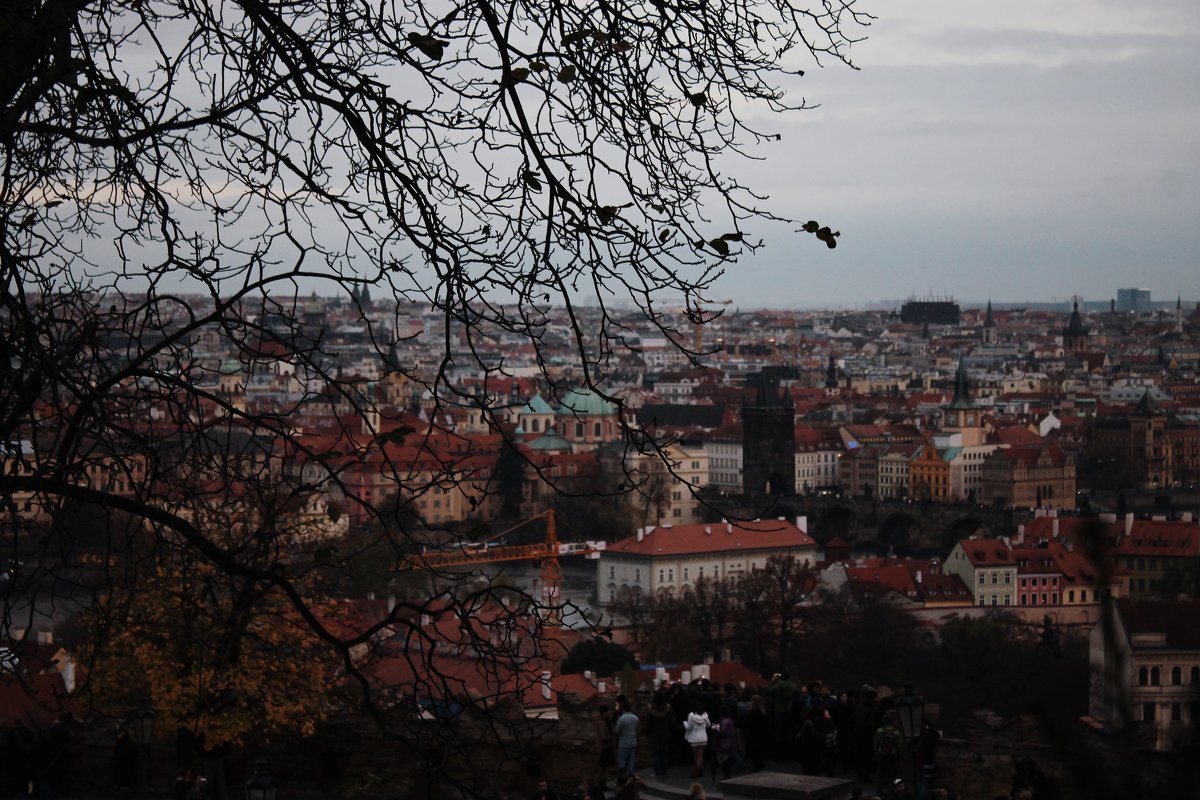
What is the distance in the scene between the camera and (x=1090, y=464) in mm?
59375

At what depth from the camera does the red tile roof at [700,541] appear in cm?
3919

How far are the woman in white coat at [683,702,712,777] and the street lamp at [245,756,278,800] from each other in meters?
1.32

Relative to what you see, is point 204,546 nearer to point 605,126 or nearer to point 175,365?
point 175,365

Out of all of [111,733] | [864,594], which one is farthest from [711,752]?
[864,594]

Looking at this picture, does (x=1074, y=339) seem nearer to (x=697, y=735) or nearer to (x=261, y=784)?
(x=697, y=735)

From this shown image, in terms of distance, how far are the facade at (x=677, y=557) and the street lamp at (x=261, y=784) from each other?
3150 centimetres

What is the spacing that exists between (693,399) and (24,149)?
75849 millimetres

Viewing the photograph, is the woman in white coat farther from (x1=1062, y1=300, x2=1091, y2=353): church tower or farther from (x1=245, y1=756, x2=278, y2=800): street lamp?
(x1=1062, y1=300, x2=1091, y2=353): church tower

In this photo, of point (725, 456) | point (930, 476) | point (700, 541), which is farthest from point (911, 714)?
point (725, 456)

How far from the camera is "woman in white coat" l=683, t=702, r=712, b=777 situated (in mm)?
6258

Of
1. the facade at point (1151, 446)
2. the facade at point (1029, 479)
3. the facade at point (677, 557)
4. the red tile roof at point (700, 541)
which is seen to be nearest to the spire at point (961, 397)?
the facade at point (1151, 446)

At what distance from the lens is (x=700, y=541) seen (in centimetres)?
4012

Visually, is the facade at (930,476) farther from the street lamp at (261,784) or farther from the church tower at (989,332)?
the church tower at (989,332)

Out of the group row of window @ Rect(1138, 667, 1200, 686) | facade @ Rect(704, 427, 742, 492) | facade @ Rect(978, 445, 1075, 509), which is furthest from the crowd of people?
facade @ Rect(704, 427, 742, 492)
